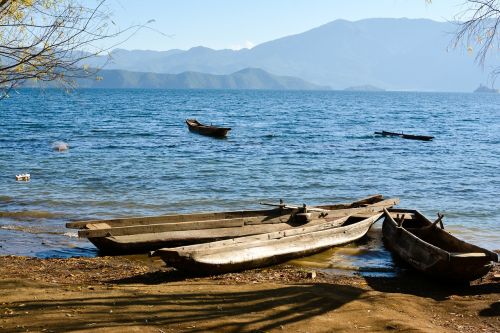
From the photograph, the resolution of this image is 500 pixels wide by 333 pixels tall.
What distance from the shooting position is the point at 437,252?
10.3 m

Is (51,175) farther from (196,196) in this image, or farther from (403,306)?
(403,306)

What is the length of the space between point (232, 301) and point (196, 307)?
62cm

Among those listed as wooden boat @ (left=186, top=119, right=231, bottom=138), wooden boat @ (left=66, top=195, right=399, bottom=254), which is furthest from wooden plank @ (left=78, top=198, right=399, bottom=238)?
wooden boat @ (left=186, top=119, right=231, bottom=138)

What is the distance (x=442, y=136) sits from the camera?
51.6 m

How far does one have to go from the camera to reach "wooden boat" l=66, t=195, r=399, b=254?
486 inches

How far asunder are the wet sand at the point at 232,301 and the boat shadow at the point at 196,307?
1 centimetres

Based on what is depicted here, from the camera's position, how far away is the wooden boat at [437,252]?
979 cm

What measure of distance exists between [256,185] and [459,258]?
45.3ft

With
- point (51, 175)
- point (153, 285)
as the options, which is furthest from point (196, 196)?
point (153, 285)

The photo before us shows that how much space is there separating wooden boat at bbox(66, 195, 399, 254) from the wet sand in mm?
1287

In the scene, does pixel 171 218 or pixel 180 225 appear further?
pixel 171 218

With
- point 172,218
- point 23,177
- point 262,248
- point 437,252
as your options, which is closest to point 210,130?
point 23,177

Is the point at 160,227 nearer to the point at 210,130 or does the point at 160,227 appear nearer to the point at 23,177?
the point at 23,177

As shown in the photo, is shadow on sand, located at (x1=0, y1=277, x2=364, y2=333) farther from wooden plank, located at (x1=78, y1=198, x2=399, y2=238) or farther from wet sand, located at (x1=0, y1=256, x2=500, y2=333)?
wooden plank, located at (x1=78, y1=198, x2=399, y2=238)
